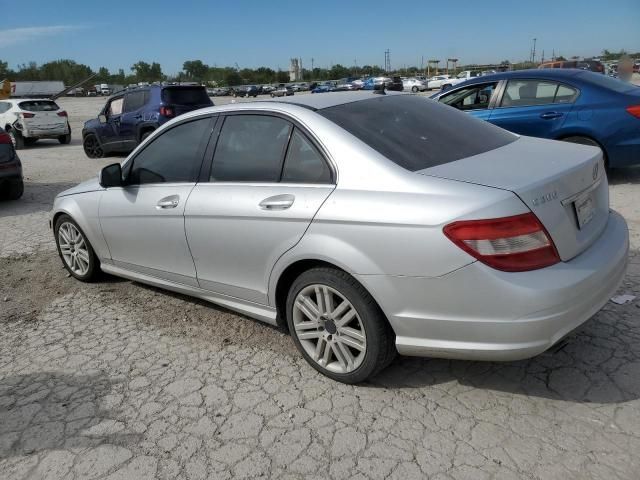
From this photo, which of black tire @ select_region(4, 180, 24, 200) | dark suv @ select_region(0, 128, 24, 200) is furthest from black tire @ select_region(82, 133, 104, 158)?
dark suv @ select_region(0, 128, 24, 200)

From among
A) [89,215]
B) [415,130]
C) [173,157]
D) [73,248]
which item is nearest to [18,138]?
[73,248]

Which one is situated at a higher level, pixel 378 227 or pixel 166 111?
pixel 378 227

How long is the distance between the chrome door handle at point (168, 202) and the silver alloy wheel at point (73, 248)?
1.38 metres

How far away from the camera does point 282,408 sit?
2.92m

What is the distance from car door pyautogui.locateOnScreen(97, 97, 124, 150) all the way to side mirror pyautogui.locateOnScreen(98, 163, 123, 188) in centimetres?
1003

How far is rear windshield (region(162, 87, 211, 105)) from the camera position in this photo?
12648mm

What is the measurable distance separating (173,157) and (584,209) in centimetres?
268

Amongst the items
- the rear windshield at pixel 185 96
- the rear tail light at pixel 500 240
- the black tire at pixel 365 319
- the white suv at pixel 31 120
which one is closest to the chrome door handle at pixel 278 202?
the black tire at pixel 365 319

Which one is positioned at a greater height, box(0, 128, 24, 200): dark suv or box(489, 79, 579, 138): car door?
box(489, 79, 579, 138): car door

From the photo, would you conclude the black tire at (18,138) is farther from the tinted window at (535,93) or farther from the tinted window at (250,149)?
the tinted window at (250,149)

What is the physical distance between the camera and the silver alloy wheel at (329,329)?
2908mm

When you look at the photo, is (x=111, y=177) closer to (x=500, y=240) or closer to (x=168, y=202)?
(x=168, y=202)

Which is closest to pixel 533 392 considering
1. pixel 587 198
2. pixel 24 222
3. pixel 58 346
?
pixel 587 198

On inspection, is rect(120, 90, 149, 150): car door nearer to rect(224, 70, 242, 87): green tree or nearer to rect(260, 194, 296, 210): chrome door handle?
rect(260, 194, 296, 210): chrome door handle
